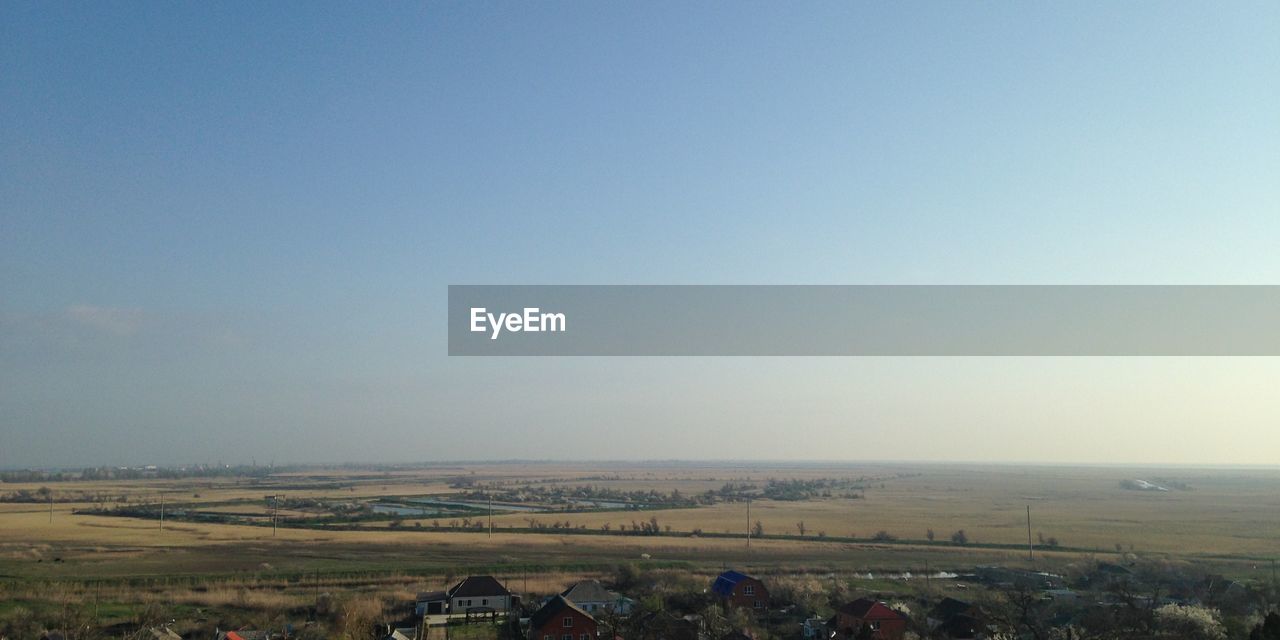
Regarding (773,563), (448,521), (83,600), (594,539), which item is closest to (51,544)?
(83,600)

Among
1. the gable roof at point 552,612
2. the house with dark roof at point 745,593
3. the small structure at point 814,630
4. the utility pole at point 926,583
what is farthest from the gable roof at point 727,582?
the gable roof at point 552,612

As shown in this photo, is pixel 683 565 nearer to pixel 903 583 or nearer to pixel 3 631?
pixel 903 583

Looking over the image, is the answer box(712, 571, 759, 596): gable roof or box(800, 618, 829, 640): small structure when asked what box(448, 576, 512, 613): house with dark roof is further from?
box(800, 618, 829, 640): small structure

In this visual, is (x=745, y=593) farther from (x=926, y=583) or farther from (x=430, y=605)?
Result: (x=430, y=605)

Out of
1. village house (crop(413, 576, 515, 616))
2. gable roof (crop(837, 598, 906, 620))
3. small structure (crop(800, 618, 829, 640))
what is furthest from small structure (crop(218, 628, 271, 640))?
gable roof (crop(837, 598, 906, 620))

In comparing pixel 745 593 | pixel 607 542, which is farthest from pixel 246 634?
pixel 607 542
